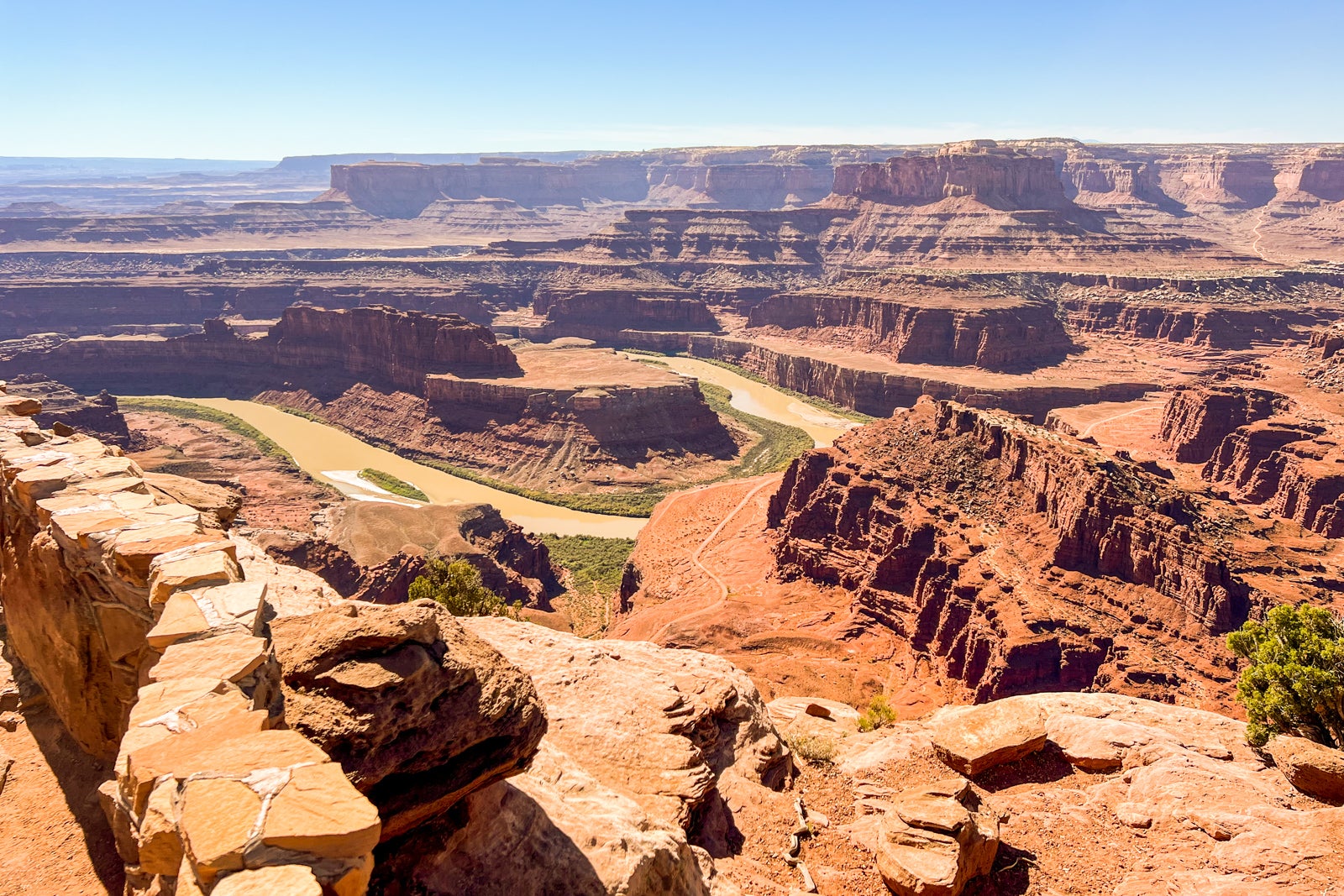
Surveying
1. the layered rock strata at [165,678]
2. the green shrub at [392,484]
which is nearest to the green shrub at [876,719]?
the layered rock strata at [165,678]

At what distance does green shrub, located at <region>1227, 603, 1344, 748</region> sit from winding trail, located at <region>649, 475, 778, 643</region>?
98.7 feet

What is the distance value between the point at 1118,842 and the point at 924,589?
106ft

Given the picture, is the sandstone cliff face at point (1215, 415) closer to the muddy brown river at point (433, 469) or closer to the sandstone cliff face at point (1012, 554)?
the sandstone cliff face at point (1012, 554)

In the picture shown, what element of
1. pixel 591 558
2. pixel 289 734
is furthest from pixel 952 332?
pixel 289 734

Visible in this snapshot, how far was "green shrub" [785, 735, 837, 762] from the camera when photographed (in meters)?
22.0

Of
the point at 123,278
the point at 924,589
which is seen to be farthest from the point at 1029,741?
the point at 123,278

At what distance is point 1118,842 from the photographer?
17.2 meters

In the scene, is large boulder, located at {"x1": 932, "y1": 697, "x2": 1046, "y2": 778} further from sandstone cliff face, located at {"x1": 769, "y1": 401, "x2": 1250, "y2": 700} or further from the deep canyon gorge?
sandstone cliff face, located at {"x1": 769, "y1": 401, "x2": 1250, "y2": 700}

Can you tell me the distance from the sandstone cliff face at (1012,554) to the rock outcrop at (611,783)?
2352 centimetres

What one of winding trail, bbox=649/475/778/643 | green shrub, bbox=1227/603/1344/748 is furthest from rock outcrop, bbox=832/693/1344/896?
winding trail, bbox=649/475/778/643

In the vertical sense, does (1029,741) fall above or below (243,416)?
above

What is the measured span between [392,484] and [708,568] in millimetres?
46995

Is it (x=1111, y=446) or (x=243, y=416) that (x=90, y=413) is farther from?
(x=1111, y=446)

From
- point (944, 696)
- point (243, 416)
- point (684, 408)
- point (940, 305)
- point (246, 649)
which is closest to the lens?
point (246, 649)
